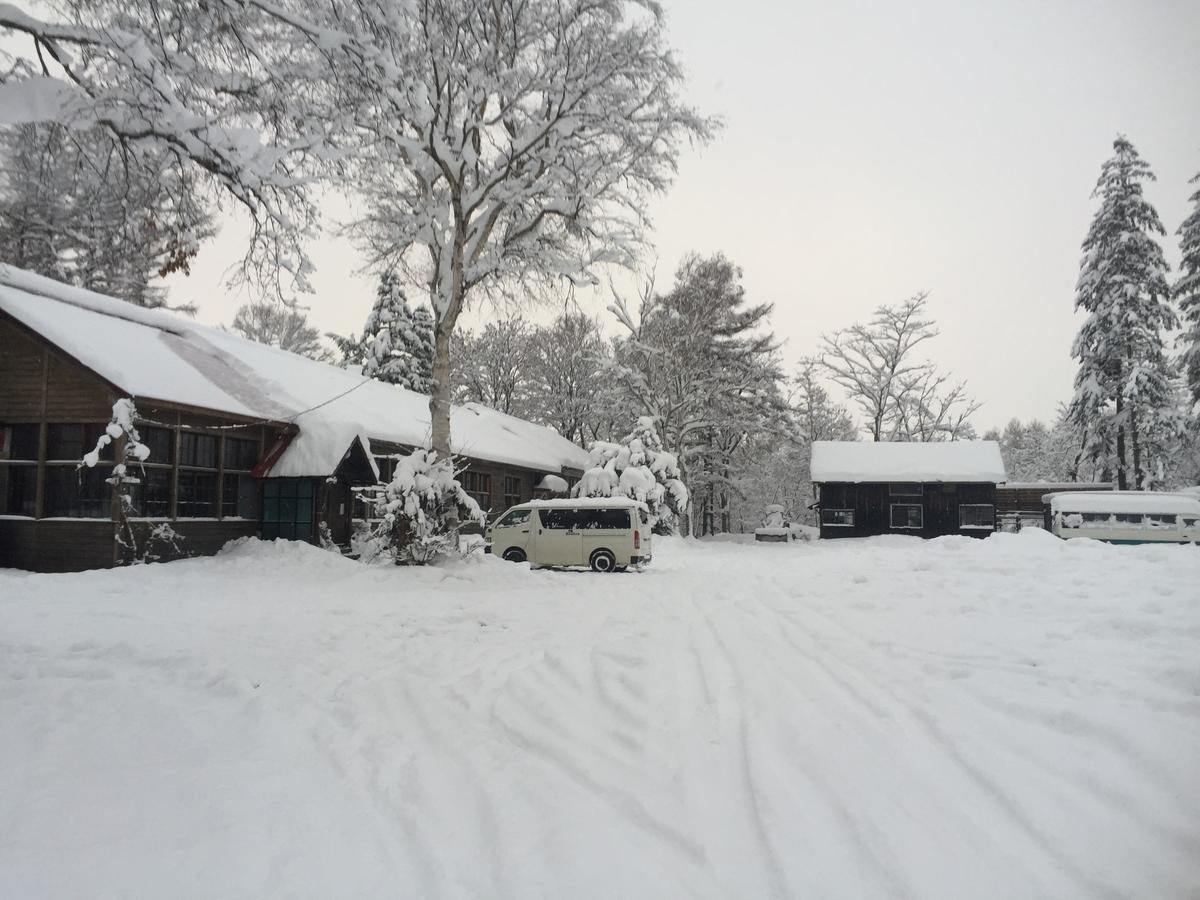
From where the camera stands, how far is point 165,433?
15836mm

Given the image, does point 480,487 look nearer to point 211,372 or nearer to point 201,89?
point 211,372

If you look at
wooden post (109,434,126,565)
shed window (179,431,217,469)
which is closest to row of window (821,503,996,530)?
shed window (179,431,217,469)

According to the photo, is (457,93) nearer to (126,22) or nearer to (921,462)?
(126,22)

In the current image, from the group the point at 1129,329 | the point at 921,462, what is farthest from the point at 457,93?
the point at 1129,329

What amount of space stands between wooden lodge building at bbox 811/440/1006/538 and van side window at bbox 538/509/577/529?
59.6 feet

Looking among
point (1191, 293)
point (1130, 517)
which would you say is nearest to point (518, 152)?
point (1130, 517)

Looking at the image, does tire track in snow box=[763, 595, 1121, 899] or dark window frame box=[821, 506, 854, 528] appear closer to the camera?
tire track in snow box=[763, 595, 1121, 899]

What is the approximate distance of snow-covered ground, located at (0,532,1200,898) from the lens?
10.6ft

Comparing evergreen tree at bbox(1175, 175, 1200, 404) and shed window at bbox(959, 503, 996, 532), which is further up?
evergreen tree at bbox(1175, 175, 1200, 404)

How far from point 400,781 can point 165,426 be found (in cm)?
1426

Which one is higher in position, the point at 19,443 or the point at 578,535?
the point at 19,443

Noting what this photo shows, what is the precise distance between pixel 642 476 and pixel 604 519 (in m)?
10.7

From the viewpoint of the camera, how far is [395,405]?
25.6 meters

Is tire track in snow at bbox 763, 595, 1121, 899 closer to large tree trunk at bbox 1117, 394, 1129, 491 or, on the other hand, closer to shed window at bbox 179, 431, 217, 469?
shed window at bbox 179, 431, 217, 469
